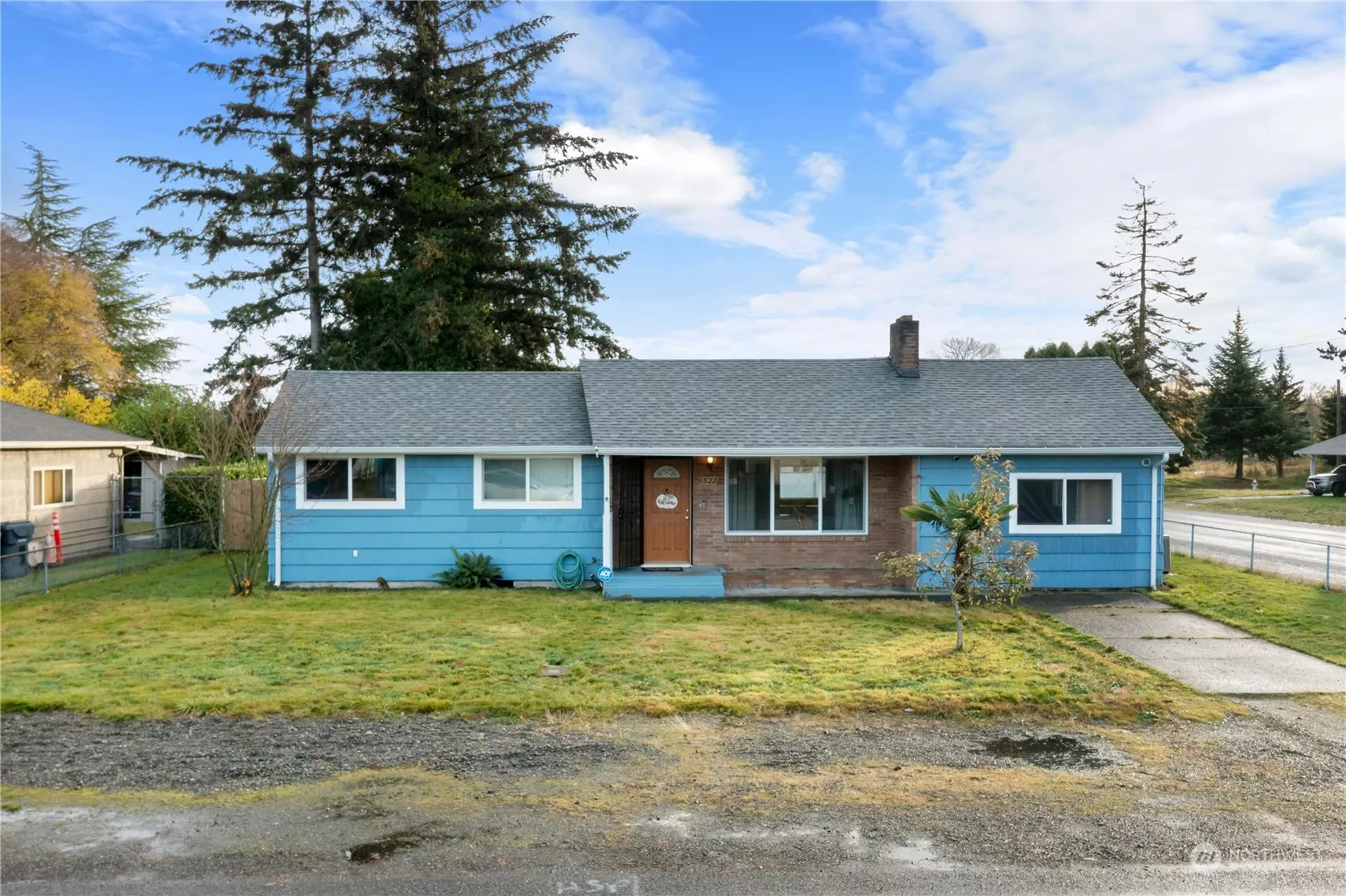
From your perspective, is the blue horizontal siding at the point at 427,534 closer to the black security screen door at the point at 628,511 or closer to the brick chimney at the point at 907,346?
the black security screen door at the point at 628,511

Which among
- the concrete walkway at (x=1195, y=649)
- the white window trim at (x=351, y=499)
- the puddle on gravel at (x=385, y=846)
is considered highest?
the white window trim at (x=351, y=499)

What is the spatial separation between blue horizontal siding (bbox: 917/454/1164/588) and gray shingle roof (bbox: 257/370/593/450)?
6.35m

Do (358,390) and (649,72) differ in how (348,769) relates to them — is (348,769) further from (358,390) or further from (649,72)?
(649,72)

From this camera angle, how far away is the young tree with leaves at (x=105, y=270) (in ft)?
130

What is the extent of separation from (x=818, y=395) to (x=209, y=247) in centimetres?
2045

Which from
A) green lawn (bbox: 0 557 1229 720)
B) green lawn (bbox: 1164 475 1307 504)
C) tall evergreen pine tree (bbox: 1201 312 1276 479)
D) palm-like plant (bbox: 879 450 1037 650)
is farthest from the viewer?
tall evergreen pine tree (bbox: 1201 312 1276 479)

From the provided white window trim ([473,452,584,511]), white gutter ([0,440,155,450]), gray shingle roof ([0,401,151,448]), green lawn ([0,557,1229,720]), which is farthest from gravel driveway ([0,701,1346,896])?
gray shingle roof ([0,401,151,448])

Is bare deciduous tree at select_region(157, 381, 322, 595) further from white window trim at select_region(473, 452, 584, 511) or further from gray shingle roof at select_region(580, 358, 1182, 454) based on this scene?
gray shingle roof at select_region(580, 358, 1182, 454)

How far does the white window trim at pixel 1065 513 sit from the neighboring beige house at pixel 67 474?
697 inches

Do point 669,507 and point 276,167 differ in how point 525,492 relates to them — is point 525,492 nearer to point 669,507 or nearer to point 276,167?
point 669,507

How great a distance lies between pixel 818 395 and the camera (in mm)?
17078

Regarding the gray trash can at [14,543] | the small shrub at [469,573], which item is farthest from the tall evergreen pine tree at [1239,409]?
the gray trash can at [14,543]

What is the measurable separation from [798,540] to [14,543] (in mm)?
15453

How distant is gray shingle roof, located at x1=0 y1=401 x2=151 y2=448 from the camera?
17.9 m
